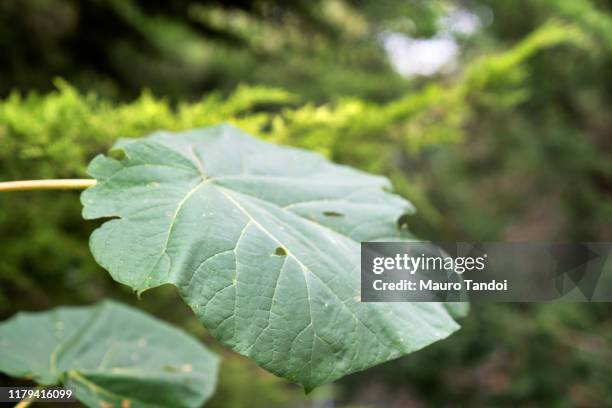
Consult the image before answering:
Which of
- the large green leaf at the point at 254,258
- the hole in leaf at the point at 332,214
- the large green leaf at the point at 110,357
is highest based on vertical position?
the hole in leaf at the point at 332,214

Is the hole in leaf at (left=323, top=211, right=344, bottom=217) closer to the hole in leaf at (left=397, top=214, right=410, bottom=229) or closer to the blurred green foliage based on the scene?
the hole in leaf at (left=397, top=214, right=410, bottom=229)

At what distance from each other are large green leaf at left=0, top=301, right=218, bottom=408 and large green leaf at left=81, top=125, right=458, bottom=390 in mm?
447

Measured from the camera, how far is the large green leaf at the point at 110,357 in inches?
44.9

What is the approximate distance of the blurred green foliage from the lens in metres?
1.87

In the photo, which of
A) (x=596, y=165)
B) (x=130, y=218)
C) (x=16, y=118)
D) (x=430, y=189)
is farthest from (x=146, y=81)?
(x=596, y=165)

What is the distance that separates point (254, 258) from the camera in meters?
0.82

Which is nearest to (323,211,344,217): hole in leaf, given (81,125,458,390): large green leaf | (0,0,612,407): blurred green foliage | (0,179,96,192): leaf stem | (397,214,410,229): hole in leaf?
(81,125,458,390): large green leaf

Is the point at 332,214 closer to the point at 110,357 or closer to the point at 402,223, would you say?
the point at 110,357

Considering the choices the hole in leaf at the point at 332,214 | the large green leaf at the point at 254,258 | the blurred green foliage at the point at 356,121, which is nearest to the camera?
the large green leaf at the point at 254,258

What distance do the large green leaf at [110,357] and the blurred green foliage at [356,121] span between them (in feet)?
1.48

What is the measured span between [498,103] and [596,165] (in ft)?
8.14

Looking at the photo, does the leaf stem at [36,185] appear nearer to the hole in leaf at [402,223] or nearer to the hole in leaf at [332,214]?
the hole in leaf at [332,214]

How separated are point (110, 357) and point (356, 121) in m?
1.32

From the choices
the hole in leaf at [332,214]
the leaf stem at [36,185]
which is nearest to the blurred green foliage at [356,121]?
the leaf stem at [36,185]
